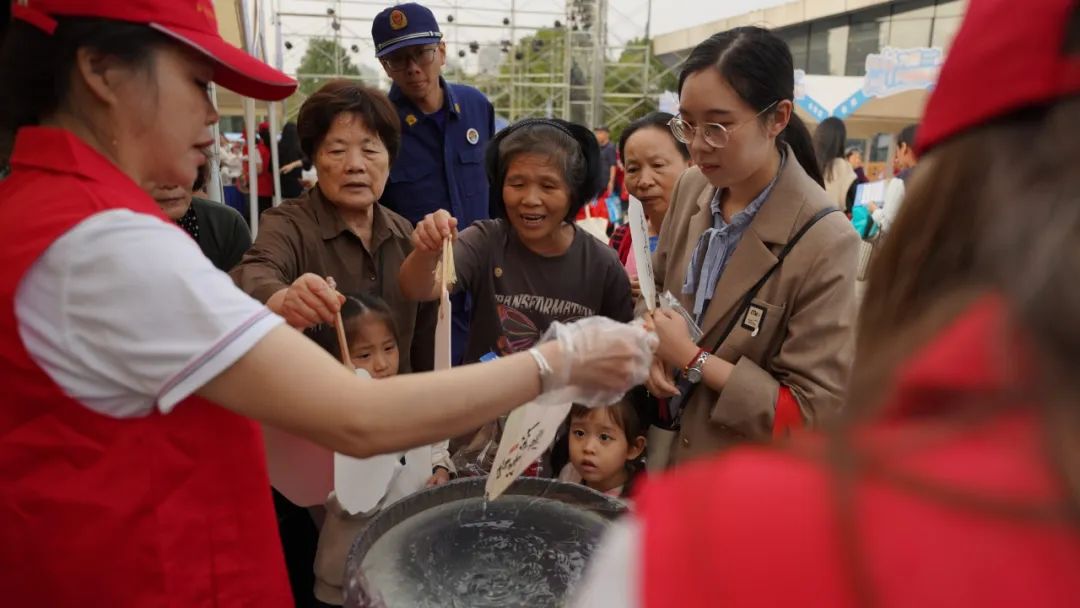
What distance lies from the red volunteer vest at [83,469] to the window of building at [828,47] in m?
25.1

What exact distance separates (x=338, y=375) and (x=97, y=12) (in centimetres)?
63

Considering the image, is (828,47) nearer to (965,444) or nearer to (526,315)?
(526,315)

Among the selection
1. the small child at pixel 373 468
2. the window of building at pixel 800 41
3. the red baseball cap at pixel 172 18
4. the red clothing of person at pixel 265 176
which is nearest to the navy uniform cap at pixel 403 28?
the small child at pixel 373 468

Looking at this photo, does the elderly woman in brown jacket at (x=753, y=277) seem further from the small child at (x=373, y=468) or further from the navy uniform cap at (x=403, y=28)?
the navy uniform cap at (x=403, y=28)

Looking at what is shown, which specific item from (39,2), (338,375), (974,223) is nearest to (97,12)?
(39,2)

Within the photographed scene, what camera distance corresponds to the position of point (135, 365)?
0.93m

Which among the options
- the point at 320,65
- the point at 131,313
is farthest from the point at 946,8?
the point at 131,313

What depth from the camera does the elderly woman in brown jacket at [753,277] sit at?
1671mm

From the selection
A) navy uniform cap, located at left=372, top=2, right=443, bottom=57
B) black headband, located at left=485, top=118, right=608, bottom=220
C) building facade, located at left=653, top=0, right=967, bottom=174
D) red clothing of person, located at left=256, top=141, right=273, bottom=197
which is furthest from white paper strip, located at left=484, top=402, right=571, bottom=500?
building facade, located at left=653, top=0, right=967, bottom=174

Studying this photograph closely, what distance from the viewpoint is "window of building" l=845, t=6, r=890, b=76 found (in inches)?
837

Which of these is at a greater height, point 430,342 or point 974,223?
point 974,223

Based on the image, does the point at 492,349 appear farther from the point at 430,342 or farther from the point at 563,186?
the point at 563,186

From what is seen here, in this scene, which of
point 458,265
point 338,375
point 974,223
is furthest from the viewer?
point 458,265

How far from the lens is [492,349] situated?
2.37 m
